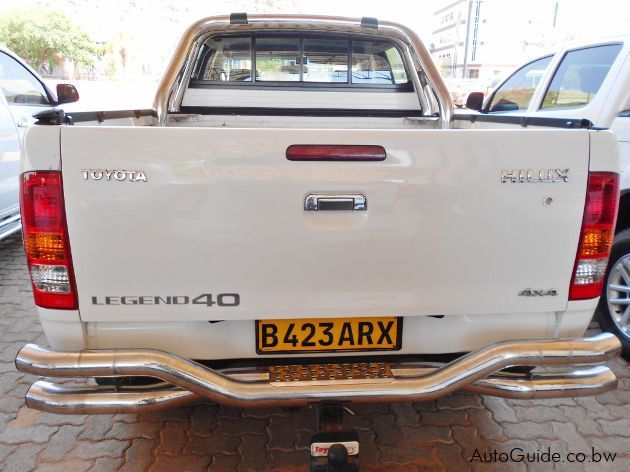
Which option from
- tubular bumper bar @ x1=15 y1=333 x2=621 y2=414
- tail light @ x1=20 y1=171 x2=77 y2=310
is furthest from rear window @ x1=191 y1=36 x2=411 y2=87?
tubular bumper bar @ x1=15 y1=333 x2=621 y2=414

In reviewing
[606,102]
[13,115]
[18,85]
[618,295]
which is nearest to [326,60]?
[606,102]

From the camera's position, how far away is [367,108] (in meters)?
3.66

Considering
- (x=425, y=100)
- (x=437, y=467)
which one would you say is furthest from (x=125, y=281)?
(x=425, y=100)

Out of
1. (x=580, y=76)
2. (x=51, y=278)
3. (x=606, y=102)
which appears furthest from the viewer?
(x=580, y=76)

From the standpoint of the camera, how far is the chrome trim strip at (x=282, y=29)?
329 cm

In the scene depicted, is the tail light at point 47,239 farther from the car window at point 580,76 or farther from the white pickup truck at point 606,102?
the car window at point 580,76

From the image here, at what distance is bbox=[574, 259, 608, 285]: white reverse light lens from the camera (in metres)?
1.92

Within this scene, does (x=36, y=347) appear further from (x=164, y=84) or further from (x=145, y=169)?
(x=164, y=84)

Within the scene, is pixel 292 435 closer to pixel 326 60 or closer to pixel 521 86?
pixel 326 60

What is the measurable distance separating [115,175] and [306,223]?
64 centimetres

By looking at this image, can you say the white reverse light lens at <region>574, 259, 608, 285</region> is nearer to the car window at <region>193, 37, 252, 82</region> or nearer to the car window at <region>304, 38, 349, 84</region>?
the car window at <region>304, 38, 349, 84</region>

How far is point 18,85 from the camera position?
18.1 ft

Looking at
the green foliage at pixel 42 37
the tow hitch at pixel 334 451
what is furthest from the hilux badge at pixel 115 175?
the green foliage at pixel 42 37

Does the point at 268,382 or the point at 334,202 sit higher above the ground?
the point at 334,202
